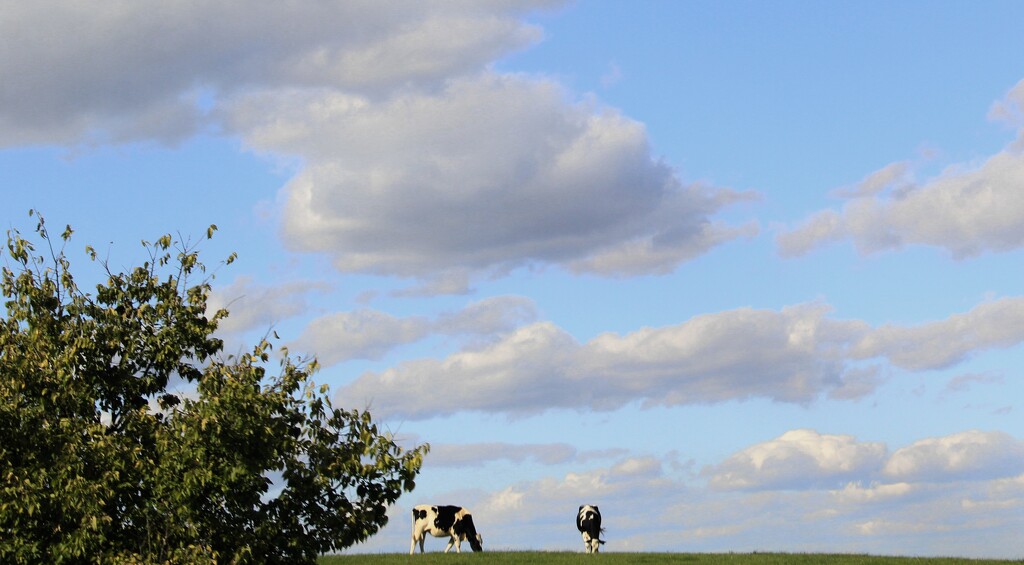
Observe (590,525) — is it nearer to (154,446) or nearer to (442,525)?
(442,525)

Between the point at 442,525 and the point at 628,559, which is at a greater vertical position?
the point at 442,525

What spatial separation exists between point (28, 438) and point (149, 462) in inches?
112

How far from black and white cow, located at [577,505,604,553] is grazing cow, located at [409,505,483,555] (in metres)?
4.84

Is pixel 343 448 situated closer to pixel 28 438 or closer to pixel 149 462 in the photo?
pixel 149 462

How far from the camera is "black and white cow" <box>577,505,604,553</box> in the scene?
5234 centimetres

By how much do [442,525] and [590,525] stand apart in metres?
6.96

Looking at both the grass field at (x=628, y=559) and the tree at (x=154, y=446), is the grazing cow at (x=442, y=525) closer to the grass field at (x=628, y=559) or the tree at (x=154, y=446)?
the grass field at (x=628, y=559)

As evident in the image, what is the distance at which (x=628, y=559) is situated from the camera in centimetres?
4325

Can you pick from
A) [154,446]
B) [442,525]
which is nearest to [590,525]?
[442,525]

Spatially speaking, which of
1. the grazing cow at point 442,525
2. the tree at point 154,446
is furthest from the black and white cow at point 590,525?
the tree at point 154,446

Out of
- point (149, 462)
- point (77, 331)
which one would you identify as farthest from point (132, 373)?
point (149, 462)

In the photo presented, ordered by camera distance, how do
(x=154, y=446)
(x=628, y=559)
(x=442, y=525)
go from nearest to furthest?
(x=154, y=446) → (x=628, y=559) → (x=442, y=525)

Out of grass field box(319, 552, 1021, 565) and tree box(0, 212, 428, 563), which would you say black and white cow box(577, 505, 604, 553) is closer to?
grass field box(319, 552, 1021, 565)

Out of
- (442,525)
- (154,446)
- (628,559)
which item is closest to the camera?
(154,446)
